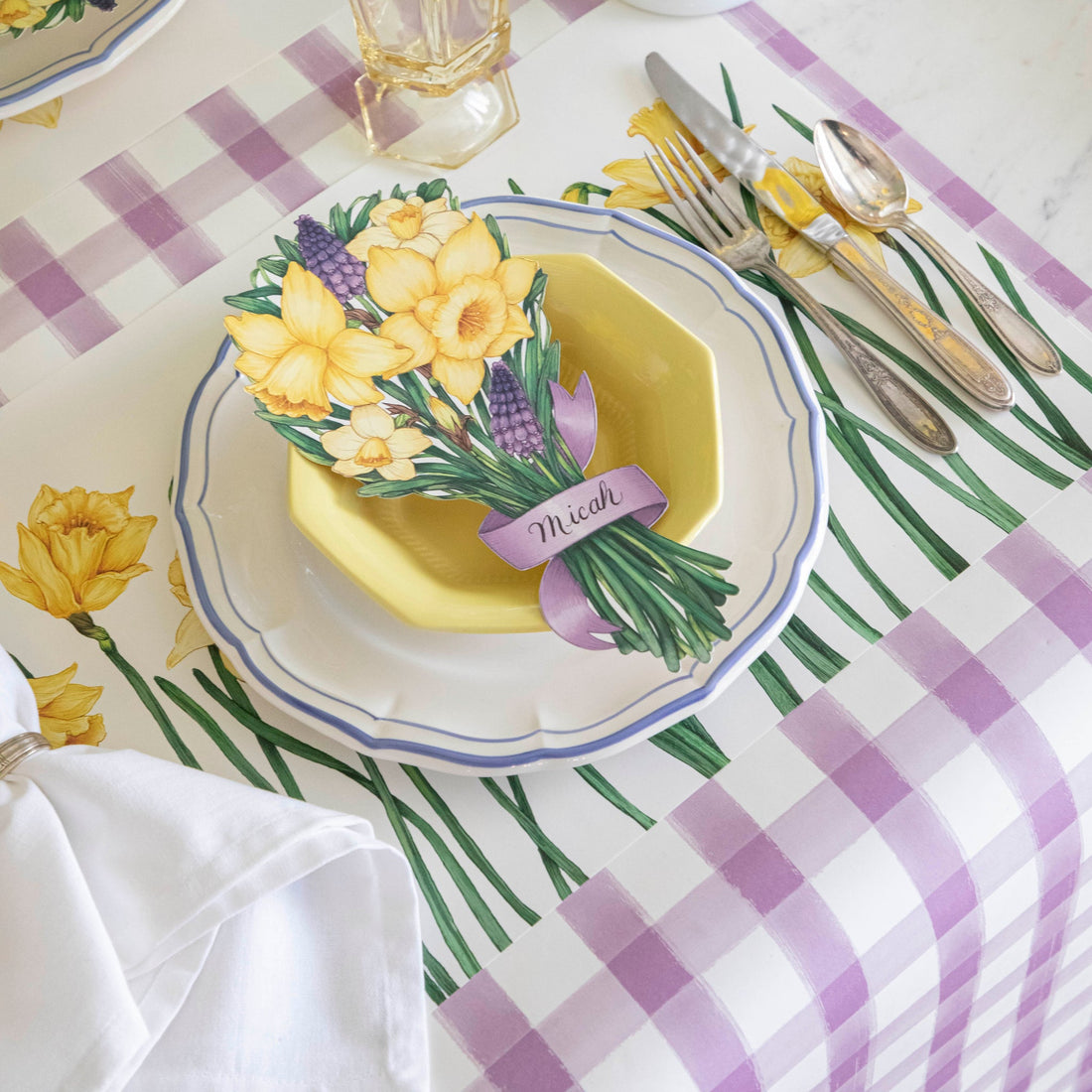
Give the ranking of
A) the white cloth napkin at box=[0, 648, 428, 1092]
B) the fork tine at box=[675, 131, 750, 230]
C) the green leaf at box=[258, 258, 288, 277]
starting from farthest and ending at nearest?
the fork tine at box=[675, 131, 750, 230] → the green leaf at box=[258, 258, 288, 277] → the white cloth napkin at box=[0, 648, 428, 1092]

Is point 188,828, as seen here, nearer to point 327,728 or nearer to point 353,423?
point 327,728

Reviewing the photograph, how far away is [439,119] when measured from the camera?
0.64 metres

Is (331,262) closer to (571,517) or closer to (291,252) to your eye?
(291,252)

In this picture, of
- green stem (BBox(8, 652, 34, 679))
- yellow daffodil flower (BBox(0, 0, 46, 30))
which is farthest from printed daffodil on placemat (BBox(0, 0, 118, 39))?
green stem (BBox(8, 652, 34, 679))

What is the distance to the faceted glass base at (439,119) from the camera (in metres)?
0.63

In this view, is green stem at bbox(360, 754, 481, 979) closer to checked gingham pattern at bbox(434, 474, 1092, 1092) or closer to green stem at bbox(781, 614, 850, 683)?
checked gingham pattern at bbox(434, 474, 1092, 1092)

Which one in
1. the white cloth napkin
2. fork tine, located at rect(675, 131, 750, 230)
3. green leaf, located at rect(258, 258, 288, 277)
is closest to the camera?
the white cloth napkin

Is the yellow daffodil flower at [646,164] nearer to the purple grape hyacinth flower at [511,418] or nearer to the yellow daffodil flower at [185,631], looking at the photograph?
the purple grape hyacinth flower at [511,418]

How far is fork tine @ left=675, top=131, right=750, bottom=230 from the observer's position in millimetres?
579

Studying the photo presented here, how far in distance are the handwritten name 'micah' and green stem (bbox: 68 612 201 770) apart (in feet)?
0.64

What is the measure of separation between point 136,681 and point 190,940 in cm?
16

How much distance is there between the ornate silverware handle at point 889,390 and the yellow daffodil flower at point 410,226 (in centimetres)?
19

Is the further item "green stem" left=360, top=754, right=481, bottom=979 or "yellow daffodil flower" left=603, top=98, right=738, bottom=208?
"yellow daffodil flower" left=603, top=98, right=738, bottom=208

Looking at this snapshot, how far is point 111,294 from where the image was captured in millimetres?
609
